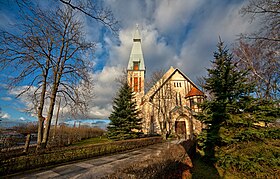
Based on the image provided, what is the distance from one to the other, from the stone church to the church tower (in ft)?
7.48

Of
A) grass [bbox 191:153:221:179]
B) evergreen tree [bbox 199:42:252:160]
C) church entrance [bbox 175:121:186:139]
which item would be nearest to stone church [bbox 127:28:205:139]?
church entrance [bbox 175:121:186:139]

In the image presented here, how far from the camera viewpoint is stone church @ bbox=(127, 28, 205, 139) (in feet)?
76.7


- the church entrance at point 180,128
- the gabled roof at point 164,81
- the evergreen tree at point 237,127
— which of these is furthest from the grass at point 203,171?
the gabled roof at point 164,81

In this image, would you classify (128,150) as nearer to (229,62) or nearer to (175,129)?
(229,62)

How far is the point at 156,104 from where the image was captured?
86.3 ft

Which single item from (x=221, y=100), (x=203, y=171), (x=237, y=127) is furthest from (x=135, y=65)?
(x=203, y=171)

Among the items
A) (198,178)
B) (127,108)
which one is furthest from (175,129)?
(198,178)

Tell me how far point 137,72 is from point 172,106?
12.8 meters

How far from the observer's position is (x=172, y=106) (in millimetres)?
26266

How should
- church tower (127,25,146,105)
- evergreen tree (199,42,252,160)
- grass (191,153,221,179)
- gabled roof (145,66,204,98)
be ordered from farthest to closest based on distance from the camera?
church tower (127,25,146,105), gabled roof (145,66,204,98), evergreen tree (199,42,252,160), grass (191,153,221,179)

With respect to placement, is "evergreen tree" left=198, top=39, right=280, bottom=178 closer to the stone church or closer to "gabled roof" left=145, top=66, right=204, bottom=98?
the stone church

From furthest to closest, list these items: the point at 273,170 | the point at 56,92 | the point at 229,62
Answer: the point at 56,92, the point at 229,62, the point at 273,170

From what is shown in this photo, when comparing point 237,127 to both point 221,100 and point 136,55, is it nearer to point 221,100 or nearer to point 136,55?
point 221,100

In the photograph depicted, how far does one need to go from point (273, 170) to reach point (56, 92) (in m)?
13.8
